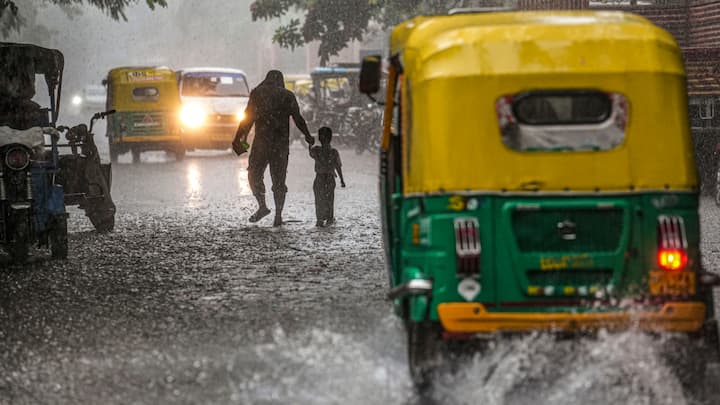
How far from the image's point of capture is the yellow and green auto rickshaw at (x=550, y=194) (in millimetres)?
6684

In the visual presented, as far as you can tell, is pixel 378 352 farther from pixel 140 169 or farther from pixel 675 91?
pixel 140 169

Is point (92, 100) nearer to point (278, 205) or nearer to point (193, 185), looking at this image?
point (193, 185)

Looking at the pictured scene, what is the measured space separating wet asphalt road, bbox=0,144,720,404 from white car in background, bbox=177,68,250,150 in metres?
18.0

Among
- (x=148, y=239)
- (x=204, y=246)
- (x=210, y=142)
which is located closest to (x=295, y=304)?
(x=204, y=246)

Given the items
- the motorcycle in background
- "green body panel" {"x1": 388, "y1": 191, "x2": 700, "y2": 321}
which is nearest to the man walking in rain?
the motorcycle in background

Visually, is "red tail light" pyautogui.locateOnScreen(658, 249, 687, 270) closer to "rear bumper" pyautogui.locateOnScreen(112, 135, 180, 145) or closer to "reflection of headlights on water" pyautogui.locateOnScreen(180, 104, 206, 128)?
"rear bumper" pyautogui.locateOnScreen(112, 135, 180, 145)

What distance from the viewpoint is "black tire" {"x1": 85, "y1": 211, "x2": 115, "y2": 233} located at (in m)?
15.8

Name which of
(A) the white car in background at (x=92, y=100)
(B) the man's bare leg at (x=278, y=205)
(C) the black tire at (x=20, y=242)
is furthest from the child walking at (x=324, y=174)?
(A) the white car in background at (x=92, y=100)

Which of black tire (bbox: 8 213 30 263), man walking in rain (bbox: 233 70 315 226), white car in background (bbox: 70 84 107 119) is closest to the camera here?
black tire (bbox: 8 213 30 263)

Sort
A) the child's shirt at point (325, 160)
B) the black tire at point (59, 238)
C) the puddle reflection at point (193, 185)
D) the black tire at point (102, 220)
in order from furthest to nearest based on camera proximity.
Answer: the puddle reflection at point (193, 185) < the child's shirt at point (325, 160) < the black tire at point (102, 220) < the black tire at point (59, 238)

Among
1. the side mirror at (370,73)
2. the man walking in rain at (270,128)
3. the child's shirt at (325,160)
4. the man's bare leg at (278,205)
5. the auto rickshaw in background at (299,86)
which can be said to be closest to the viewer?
the side mirror at (370,73)

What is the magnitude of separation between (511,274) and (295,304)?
353cm

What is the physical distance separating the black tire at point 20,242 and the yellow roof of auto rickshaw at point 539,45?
6185 millimetres

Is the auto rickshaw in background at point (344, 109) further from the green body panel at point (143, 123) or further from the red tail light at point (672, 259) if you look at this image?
the red tail light at point (672, 259)
